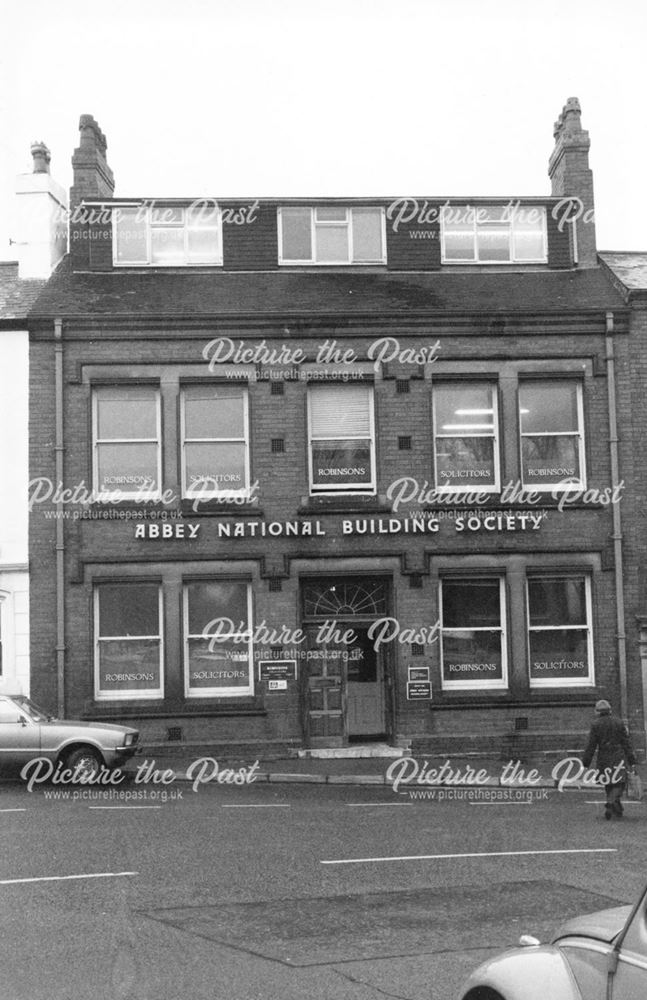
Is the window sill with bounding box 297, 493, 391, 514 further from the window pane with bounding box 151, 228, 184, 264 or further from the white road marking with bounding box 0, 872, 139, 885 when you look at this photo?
the white road marking with bounding box 0, 872, 139, 885

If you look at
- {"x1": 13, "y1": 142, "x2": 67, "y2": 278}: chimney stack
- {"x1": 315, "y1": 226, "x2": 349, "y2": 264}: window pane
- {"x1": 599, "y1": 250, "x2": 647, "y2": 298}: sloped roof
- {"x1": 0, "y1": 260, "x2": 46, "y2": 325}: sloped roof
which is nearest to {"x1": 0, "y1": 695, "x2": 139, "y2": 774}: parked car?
{"x1": 0, "y1": 260, "x2": 46, "y2": 325}: sloped roof

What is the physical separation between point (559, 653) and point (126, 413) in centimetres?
877

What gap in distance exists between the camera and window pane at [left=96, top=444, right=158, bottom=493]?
21.2 meters

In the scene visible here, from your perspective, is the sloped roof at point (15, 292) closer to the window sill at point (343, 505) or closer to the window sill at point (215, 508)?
the window sill at point (215, 508)

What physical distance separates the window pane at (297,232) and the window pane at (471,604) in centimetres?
685

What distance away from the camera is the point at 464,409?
70.8 ft

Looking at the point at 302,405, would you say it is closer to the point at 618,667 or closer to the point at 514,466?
the point at 514,466

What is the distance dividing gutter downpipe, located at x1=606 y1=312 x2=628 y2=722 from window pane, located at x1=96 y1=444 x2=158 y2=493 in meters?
8.11

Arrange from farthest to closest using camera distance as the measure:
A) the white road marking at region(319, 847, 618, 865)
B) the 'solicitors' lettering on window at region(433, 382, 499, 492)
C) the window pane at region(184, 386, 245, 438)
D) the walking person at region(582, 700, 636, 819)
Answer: the 'solicitors' lettering on window at region(433, 382, 499, 492)
the window pane at region(184, 386, 245, 438)
the walking person at region(582, 700, 636, 819)
the white road marking at region(319, 847, 618, 865)

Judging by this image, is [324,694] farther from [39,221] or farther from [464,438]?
[39,221]

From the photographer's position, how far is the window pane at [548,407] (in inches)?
851

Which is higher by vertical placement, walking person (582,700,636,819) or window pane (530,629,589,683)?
window pane (530,629,589,683)

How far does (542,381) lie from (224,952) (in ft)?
50.9

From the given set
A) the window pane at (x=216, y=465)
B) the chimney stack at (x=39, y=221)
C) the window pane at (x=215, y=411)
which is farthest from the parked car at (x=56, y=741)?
the chimney stack at (x=39, y=221)
